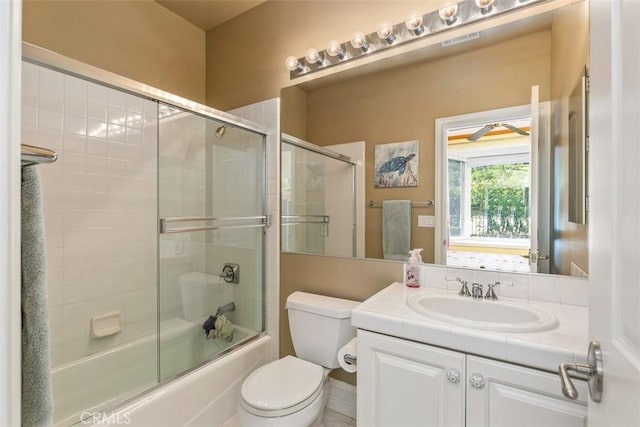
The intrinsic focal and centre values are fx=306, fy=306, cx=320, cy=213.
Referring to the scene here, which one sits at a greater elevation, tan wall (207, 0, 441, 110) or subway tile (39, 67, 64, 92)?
tan wall (207, 0, 441, 110)

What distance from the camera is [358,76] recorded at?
1.76m

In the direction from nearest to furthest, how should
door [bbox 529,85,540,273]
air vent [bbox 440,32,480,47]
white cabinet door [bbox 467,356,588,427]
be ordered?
white cabinet door [bbox 467,356,588,427] < door [bbox 529,85,540,273] < air vent [bbox 440,32,480,47]

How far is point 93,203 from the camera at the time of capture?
6.05 ft

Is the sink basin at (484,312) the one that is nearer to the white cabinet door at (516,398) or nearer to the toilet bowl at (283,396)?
the white cabinet door at (516,398)

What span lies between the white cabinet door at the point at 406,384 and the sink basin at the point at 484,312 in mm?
125

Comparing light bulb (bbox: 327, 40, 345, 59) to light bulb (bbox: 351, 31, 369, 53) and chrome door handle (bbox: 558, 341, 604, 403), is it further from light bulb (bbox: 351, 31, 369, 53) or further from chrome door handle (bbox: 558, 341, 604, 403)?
chrome door handle (bbox: 558, 341, 604, 403)

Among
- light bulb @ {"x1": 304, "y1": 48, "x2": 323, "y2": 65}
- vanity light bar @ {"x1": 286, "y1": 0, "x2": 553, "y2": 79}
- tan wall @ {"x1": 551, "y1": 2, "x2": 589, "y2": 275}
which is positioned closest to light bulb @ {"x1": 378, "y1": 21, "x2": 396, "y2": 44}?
vanity light bar @ {"x1": 286, "y1": 0, "x2": 553, "y2": 79}

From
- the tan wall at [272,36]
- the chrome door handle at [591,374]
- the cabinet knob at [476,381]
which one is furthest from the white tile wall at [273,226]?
the chrome door handle at [591,374]

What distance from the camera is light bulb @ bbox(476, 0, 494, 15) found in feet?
4.59

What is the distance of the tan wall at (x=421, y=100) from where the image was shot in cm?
135

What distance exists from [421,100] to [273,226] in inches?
46.8

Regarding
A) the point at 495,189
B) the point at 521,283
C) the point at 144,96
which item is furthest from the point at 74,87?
the point at 521,283

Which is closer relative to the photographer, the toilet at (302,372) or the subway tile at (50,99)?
the toilet at (302,372)

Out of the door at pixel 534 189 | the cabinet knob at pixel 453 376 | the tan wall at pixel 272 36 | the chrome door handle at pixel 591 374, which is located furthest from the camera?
the tan wall at pixel 272 36
